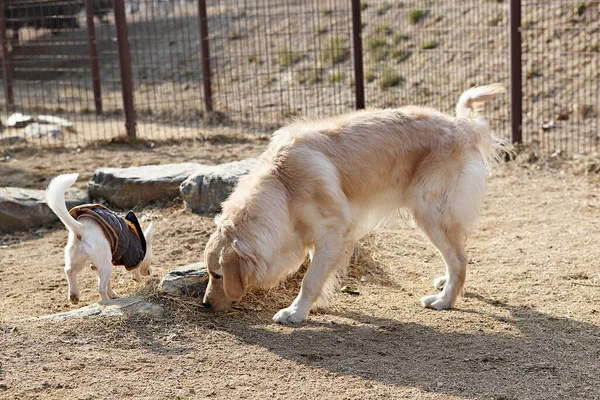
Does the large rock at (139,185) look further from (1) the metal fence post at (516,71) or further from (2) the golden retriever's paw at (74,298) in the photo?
(1) the metal fence post at (516,71)

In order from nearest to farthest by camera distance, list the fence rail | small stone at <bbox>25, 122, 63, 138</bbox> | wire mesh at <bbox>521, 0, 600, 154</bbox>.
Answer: wire mesh at <bbox>521, 0, 600, 154</bbox> < the fence rail < small stone at <bbox>25, 122, 63, 138</bbox>

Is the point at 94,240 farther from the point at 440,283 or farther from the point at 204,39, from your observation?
the point at 204,39

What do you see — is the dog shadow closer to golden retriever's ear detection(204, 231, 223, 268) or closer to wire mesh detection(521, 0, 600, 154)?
golden retriever's ear detection(204, 231, 223, 268)

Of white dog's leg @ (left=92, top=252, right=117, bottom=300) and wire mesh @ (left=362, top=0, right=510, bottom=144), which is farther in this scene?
wire mesh @ (left=362, top=0, right=510, bottom=144)

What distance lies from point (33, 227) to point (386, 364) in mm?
4460

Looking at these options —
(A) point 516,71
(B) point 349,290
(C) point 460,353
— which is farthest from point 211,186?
(A) point 516,71

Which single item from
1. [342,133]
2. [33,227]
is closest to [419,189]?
[342,133]

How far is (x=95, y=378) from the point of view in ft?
13.6

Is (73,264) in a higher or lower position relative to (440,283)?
higher

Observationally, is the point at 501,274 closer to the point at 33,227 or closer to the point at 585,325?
the point at 585,325

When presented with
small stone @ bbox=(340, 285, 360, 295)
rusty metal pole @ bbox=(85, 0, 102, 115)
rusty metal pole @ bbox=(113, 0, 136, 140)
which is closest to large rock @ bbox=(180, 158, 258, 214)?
small stone @ bbox=(340, 285, 360, 295)

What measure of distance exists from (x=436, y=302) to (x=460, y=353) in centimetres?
81

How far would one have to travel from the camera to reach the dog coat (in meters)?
5.43

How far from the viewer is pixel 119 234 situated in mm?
5469
